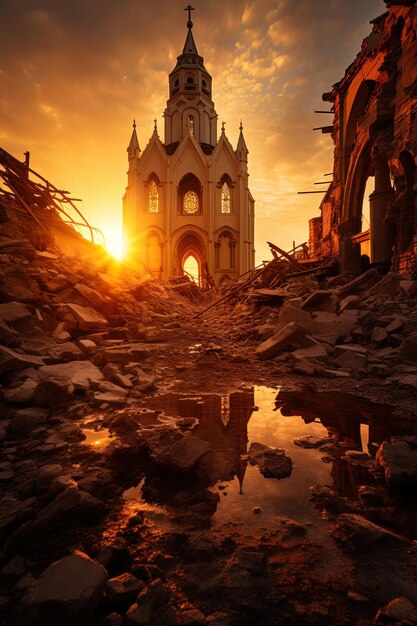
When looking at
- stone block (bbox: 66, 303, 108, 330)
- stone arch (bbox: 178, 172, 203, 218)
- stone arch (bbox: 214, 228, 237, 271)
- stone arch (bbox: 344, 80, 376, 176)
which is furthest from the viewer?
stone arch (bbox: 178, 172, 203, 218)

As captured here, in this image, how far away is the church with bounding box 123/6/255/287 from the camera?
26547 mm

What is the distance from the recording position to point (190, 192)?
2769 cm

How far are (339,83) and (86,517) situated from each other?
14.9 meters

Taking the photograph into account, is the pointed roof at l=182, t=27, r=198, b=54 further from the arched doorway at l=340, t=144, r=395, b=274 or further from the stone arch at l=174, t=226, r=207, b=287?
the arched doorway at l=340, t=144, r=395, b=274

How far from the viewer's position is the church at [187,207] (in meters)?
26.5

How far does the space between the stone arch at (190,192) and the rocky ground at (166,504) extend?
946 inches

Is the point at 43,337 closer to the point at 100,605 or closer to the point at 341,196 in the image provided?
the point at 100,605

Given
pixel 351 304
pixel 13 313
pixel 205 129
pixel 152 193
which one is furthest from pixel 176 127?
pixel 13 313

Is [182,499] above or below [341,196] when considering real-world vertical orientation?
below

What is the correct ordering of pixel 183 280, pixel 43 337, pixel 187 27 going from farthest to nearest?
pixel 187 27
pixel 183 280
pixel 43 337

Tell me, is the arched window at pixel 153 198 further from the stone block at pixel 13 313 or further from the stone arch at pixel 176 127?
the stone block at pixel 13 313

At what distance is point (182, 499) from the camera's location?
1741 mm

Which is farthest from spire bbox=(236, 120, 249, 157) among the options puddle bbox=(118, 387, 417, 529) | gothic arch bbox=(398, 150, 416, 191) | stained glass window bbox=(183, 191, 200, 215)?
puddle bbox=(118, 387, 417, 529)

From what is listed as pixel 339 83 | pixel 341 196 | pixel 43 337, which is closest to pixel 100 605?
pixel 43 337
